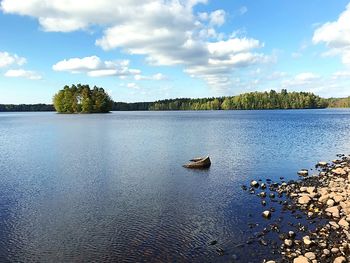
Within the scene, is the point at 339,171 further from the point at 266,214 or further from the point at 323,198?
the point at 266,214

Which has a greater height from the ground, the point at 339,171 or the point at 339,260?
the point at 339,171

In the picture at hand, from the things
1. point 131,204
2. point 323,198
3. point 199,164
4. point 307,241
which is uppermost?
point 199,164

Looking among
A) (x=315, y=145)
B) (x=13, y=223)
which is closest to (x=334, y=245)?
(x=13, y=223)

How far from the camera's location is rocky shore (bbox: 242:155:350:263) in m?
16.7

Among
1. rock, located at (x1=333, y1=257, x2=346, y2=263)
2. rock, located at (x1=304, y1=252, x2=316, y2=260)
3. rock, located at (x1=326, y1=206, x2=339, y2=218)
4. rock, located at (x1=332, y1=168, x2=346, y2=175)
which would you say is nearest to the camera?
rock, located at (x1=333, y1=257, x2=346, y2=263)

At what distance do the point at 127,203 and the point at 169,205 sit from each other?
3201 mm

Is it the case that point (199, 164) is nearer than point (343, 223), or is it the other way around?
point (343, 223)

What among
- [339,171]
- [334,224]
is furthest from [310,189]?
[339,171]

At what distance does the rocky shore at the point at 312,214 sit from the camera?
16703 mm

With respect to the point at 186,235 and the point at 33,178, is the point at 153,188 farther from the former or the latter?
the point at 33,178

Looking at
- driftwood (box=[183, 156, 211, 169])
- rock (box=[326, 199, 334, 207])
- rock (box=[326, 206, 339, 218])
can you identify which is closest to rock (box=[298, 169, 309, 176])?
driftwood (box=[183, 156, 211, 169])

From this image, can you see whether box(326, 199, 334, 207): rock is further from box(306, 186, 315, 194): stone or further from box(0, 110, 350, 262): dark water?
box(0, 110, 350, 262): dark water

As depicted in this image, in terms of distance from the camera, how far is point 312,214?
22.1 m

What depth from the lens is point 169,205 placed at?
961 inches
